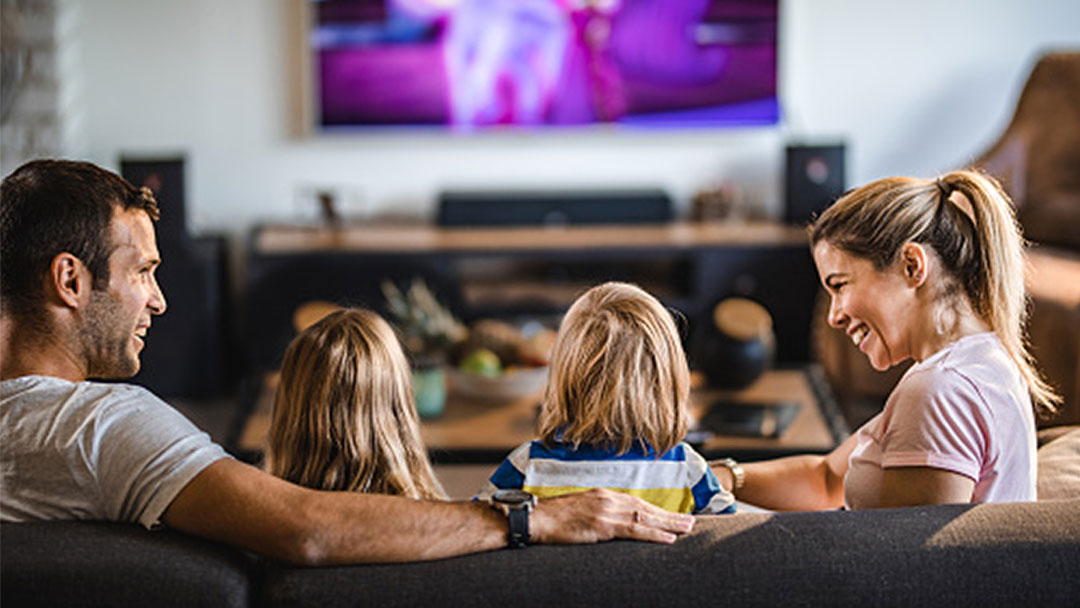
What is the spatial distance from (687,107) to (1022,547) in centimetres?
389

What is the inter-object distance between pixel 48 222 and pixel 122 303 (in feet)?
0.45

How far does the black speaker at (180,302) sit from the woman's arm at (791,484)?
9.97 ft

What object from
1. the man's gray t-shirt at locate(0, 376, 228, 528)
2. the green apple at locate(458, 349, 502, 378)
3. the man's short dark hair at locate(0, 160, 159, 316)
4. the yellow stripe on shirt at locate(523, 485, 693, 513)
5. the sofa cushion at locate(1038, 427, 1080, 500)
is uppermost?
the man's short dark hair at locate(0, 160, 159, 316)

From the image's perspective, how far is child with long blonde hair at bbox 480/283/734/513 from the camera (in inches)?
67.7

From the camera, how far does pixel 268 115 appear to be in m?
5.18

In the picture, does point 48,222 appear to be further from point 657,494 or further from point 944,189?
point 944,189

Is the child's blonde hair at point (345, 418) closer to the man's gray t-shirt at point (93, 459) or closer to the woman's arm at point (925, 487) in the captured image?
the man's gray t-shirt at point (93, 459)

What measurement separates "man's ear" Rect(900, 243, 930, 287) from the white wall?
348 cm

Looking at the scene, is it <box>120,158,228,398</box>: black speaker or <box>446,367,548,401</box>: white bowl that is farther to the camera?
<box>120,158,228,398</box>: black speaker

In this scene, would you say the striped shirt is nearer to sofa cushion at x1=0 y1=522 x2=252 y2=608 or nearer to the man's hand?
the man's hand

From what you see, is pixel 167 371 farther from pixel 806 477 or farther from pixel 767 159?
pixel 806 477

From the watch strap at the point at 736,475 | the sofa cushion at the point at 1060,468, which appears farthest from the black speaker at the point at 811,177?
the watch strap at the point at 736,475

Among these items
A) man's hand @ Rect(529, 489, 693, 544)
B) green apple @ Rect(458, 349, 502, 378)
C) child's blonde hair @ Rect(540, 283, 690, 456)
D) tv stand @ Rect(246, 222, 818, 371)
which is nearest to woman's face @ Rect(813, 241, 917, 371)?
child's blonde hair @ Rect(540, 283, 690, 456)

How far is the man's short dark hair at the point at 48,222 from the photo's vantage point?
1.53m
